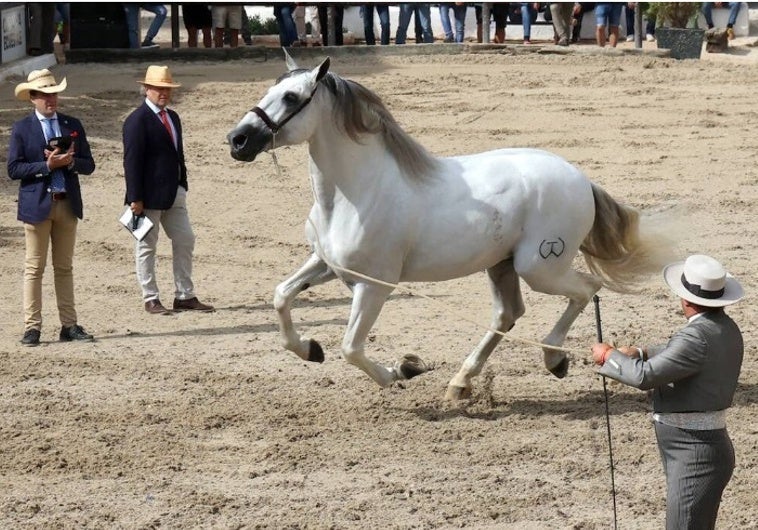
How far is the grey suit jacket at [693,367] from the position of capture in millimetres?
5672

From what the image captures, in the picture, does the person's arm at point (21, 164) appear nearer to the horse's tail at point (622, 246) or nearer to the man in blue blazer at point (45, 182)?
the man in blue blazer at point (45, 182)

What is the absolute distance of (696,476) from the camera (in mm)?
5770

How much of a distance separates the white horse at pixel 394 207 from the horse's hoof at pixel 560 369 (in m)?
0.20

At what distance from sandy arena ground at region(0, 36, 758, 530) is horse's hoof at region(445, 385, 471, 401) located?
Answer: 5 cm

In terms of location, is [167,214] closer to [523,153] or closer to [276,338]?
[276,338]

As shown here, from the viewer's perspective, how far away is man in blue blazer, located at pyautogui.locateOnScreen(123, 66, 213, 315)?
10344 millimetres

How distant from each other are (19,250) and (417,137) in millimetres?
5556

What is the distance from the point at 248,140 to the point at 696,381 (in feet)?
9.70

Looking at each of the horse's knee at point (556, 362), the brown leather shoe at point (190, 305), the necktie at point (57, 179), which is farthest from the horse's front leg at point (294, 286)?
the brown leather shoe at point (190, 305)

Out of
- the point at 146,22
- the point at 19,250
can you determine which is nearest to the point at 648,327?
the point at 19,250

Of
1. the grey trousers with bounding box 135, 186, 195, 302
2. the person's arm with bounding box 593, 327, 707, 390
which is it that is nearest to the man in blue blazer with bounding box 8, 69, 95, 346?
the grey trousers with bounding box 135, 186, 195, 302

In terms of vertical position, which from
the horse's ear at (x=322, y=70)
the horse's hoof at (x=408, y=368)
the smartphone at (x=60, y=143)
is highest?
the horse's ear at (x=322, y=70)

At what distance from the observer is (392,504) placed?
275 inches

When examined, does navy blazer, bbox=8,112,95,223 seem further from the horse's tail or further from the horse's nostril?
the horse's tail
